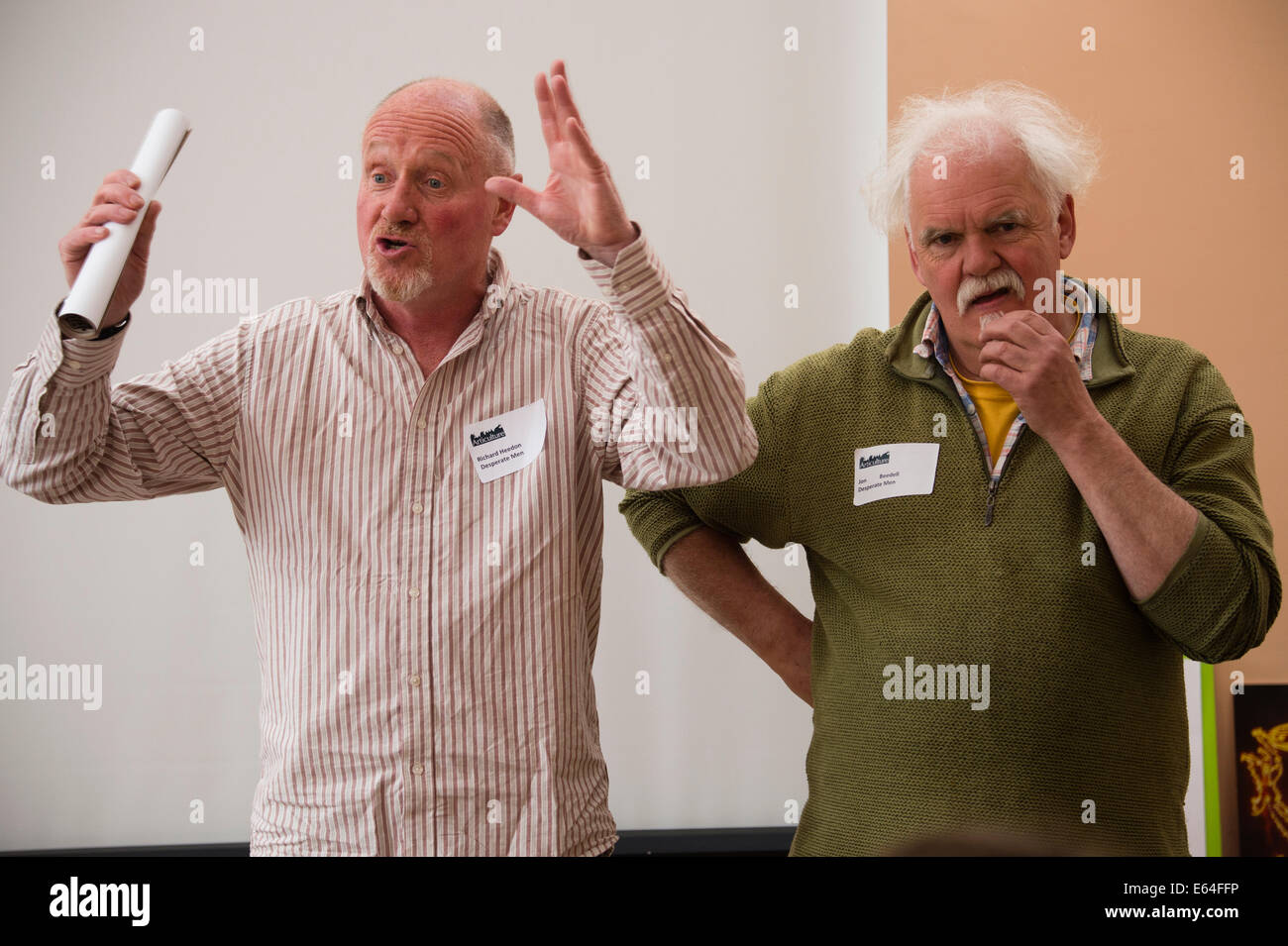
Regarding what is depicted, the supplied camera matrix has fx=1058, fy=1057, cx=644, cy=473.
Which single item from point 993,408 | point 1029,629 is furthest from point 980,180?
point 1029,629

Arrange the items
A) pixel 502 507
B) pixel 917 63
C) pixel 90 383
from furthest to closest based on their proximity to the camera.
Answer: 1. pixel 917 63
2. pixel 502 507
3. pixel 90 383

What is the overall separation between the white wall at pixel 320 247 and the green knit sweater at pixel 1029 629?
1.74m

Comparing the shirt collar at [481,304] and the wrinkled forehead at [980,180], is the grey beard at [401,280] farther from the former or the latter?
the wrinkled forehead at [980,180]

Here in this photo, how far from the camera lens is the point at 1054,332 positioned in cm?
157

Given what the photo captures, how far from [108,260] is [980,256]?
4.16 ft

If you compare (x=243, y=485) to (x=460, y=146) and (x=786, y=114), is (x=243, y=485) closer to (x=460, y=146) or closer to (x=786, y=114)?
(x=460, y=146)

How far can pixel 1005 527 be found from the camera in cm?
163

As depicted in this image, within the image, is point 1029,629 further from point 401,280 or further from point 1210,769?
point 1210,769

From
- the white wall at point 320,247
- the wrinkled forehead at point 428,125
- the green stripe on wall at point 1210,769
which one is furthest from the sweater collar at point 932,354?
the green stripe on wall at point 1210,769

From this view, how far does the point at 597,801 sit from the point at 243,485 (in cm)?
72

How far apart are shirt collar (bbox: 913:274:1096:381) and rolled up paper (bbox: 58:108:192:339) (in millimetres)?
1184

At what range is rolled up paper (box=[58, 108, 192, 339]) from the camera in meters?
1.33
